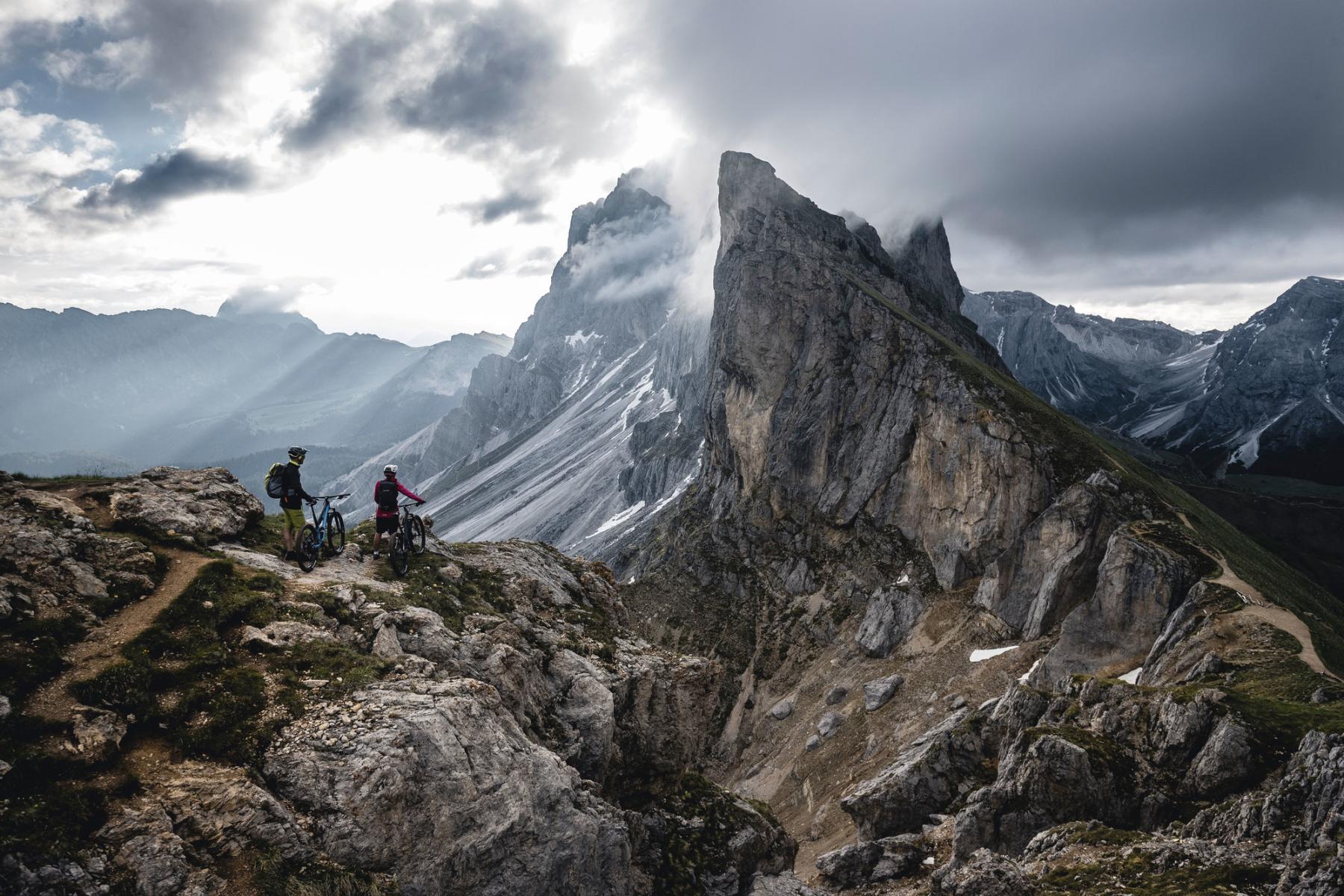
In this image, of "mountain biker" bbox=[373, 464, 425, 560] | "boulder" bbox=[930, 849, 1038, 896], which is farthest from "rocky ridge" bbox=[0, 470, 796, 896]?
"boulder" bbox=[930, 849, 1038, 896]

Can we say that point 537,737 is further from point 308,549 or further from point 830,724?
point 830,724

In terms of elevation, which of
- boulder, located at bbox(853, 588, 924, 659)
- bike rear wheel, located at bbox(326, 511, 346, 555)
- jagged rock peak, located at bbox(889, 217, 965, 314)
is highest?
jagged rock peak, located at bbox(889, 217, 965, 314)

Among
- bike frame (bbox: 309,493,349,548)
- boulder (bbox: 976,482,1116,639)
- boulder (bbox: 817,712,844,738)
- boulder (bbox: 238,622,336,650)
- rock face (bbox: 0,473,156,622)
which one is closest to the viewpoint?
rock face (bbox: 0,473,156,622)

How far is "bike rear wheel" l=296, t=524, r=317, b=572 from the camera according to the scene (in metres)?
19.8

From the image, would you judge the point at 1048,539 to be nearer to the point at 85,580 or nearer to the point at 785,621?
the point at 785,621

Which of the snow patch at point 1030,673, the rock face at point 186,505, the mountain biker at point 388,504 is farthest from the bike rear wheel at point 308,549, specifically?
the snow patch at point 1030,673

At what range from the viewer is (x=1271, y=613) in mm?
40094

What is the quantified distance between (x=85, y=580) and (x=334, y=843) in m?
8.34

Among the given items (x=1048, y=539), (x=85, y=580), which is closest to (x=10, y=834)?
(x=85, y=580)

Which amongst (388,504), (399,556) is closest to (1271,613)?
(399,556)

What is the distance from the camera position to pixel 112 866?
999 centimetres

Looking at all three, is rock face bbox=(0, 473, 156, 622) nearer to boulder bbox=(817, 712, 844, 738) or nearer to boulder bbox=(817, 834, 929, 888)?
boulder bbox=(817, 834, 929, 888)

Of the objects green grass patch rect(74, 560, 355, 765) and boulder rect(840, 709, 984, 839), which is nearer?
green grass patch rect(74, 560, 355, 765)

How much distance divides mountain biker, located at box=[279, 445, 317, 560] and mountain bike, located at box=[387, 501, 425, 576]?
Result: 9.47 feet
